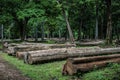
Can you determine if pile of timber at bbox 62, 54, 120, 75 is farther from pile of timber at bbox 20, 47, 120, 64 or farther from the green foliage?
pile of timber at bbox 20, 47, 120, 64

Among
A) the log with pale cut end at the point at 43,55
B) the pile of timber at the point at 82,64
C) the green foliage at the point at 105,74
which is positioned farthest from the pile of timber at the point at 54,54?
the green foliage at the point at 105,74

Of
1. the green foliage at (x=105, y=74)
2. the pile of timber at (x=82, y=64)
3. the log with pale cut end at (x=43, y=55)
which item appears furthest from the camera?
the log with pale cut end at (x=43, y=55)

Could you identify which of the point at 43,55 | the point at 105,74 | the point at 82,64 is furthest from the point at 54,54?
the point at 105,74

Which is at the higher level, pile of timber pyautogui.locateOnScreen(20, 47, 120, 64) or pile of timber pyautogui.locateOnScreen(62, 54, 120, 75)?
pile of timber pyautogui.locateOnScreen(62, 54, 120, 75)

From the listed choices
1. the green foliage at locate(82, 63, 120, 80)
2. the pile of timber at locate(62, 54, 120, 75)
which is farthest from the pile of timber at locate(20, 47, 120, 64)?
the green foliage at locate(82, 63, 120, 80)

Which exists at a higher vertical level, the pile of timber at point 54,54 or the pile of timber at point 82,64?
the pile of timber at point 82,64

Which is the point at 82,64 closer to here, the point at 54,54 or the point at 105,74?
the point at 105,74

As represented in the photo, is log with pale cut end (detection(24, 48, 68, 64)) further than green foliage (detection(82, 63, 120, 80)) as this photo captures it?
Yes

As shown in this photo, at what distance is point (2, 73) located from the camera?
11.9 meters

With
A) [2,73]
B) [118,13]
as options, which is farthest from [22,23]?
[2,73]

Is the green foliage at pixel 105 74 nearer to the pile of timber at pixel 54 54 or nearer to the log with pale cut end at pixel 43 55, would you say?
the pile of timber at pixel 54 54

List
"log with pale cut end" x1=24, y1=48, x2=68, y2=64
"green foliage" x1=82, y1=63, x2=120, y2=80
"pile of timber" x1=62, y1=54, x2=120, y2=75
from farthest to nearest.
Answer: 1. "log with pale cut end" x1=24, y1=48, x2=68, y2=64
2. "pile of timber" x1=62, y1=54, x2=120, y2=75
3. "green foliage" x1=82, y1=63, x2=120, y2=80

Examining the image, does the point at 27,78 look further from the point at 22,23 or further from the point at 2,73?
the point at 22,23

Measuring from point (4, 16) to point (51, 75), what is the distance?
25.2 meters
